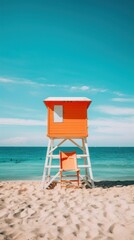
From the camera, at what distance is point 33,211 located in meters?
6.04

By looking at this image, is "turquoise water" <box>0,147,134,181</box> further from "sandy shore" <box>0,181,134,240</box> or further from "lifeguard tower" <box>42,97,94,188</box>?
"sandy shore" <box>0,181,134,240</box>

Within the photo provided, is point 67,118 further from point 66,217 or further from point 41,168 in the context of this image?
point 41,168

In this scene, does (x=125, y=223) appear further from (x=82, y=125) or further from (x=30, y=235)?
(x=82, y=125)

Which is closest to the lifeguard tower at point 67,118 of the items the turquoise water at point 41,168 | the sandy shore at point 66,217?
the sandy shore at point 66,217

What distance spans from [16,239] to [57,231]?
2.86 ft

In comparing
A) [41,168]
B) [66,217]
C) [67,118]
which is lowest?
[41,168]

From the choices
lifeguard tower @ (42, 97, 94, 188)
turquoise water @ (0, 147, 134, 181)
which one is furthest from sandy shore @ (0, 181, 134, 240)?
turquoise water @ (0, 147, 134, 181)

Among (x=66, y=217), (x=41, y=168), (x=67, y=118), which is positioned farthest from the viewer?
(x=41, y=168)

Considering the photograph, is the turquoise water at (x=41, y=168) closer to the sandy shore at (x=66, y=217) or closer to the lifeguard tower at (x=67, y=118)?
the lifeguard tower at (x=67, y=118)

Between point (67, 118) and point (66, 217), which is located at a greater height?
point (67, 118)

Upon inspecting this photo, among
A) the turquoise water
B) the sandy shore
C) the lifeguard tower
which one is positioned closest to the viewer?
the sandy shore

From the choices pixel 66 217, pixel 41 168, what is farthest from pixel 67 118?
pixel 41 168

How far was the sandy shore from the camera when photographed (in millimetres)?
4520

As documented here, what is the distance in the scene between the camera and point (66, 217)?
18.2 ft
